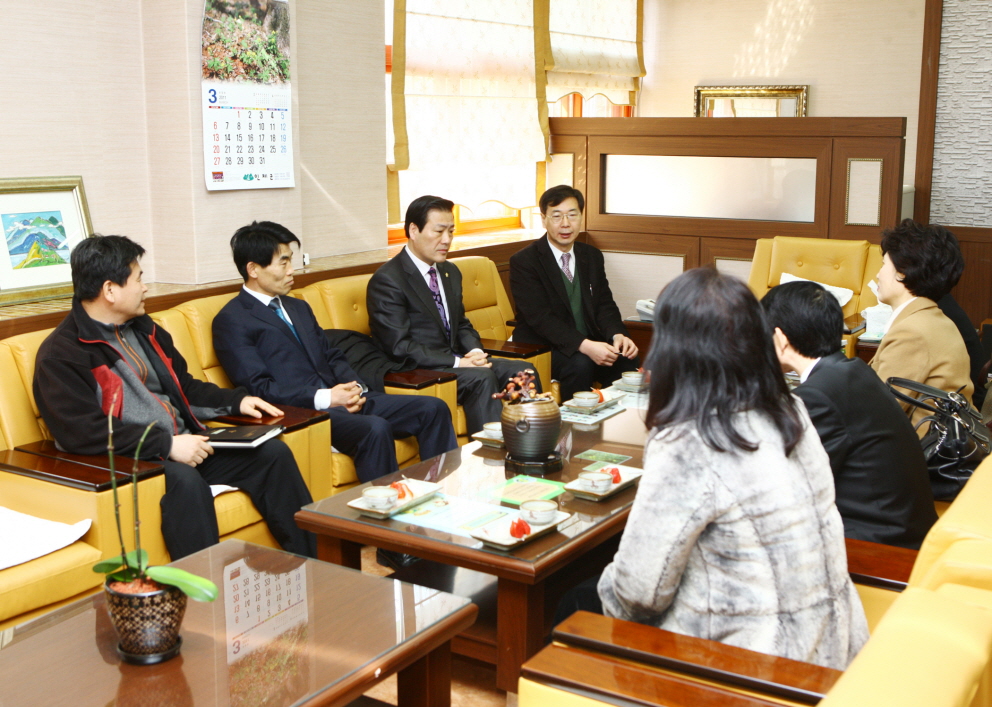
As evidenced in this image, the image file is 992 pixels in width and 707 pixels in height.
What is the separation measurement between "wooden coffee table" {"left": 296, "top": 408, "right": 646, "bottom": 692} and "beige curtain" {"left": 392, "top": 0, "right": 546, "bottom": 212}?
2672 millimetres

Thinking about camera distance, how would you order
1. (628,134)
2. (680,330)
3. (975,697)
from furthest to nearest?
(628,134), (680,330), (975,697)

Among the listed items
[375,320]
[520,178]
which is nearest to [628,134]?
[520,178]

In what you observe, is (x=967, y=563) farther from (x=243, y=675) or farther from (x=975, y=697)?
(x=243, y=675)

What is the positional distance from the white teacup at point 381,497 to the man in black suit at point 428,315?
1.50 meters

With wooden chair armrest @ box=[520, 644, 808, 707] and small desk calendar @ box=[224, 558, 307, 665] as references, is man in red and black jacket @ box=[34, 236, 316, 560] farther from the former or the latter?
wooden chair armrest @ box=[520, 644, 808, 707]

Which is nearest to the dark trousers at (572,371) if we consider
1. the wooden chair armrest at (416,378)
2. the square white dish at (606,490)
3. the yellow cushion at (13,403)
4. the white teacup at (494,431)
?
the wooden chair armrest at (416,378)

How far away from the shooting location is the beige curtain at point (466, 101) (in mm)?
5219

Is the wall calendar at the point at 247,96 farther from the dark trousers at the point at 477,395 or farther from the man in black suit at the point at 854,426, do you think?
the man in black suit at the point at 854,426

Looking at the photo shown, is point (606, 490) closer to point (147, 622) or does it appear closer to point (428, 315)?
point (147, 622)

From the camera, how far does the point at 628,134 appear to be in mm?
6016

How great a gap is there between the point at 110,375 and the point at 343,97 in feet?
7.26

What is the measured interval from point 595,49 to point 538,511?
5163mm

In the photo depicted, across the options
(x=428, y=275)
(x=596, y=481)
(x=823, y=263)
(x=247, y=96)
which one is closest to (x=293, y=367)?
(x=428, y=275)

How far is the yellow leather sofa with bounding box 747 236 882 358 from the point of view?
4.98 m
